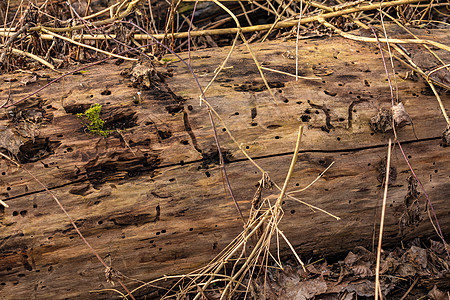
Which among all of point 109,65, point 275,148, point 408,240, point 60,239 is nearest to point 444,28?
point 408,240

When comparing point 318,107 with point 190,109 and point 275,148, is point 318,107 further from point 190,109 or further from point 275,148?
point 190,109

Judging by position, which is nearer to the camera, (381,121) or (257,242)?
(257,242)

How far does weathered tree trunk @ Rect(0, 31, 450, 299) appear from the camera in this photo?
242cm

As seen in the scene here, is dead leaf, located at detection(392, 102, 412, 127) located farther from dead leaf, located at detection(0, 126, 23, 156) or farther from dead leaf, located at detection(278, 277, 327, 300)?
dead leaf, located at detection(0, 126, 23, 156)

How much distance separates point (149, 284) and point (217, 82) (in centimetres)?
148

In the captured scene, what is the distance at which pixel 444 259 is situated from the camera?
9.28ft

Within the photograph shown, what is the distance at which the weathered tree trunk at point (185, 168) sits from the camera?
7.93ft

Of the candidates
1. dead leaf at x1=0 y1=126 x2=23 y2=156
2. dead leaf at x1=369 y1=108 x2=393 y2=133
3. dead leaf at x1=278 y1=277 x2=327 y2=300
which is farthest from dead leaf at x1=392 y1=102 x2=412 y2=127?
dead leaf at x1=0 y1=126 x2=23 y2=156

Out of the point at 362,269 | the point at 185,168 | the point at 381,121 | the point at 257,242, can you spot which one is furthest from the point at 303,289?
the point at 381,121

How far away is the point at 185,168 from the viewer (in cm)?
252

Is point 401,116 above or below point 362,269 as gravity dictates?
above

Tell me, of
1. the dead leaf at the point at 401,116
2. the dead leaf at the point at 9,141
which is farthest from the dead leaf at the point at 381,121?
the dead leaf at the point at 9,141

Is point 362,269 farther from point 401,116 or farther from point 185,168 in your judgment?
point 185,168

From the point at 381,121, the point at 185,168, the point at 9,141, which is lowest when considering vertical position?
the point at 185,168
